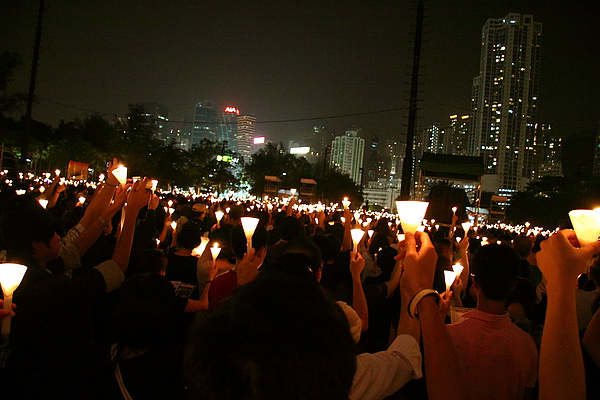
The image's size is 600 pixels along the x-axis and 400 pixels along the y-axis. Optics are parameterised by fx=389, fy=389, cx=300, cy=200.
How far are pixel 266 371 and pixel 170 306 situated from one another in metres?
1.40

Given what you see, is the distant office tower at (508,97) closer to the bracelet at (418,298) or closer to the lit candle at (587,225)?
the lit candle at (587,225)

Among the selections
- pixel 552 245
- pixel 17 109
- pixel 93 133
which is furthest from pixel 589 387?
pixel 93 133

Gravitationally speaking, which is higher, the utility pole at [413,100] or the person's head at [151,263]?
the utility pole at [413,100]

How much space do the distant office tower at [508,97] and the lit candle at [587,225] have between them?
119m

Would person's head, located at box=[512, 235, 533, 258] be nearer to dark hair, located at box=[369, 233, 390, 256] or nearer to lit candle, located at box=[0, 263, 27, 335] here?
dark hair, located at box=[369, 233, 390, 256]

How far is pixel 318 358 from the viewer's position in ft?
3.79

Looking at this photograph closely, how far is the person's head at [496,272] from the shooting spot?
239 cm

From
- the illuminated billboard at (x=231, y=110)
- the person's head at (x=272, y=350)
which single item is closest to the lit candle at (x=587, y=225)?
the person's head at (x=272, y=350)

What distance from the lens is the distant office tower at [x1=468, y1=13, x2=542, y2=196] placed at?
112625 mm

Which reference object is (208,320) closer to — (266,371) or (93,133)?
(266,371)

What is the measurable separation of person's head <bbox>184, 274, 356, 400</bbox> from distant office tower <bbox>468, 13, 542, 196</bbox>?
119920mm

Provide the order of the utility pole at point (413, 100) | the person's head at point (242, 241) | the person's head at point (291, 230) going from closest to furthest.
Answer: the person's head at point (242, 241) < the person's head at point (291, 230) < the utility pole at point (413, 100)

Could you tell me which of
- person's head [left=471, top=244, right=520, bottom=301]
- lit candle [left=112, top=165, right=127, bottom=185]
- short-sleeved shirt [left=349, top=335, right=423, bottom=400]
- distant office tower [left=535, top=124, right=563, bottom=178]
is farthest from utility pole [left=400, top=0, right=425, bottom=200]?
distant office tower [left=535, top=124, right=563, bottom=178]

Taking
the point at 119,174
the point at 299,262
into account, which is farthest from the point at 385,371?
the point at 119,174
